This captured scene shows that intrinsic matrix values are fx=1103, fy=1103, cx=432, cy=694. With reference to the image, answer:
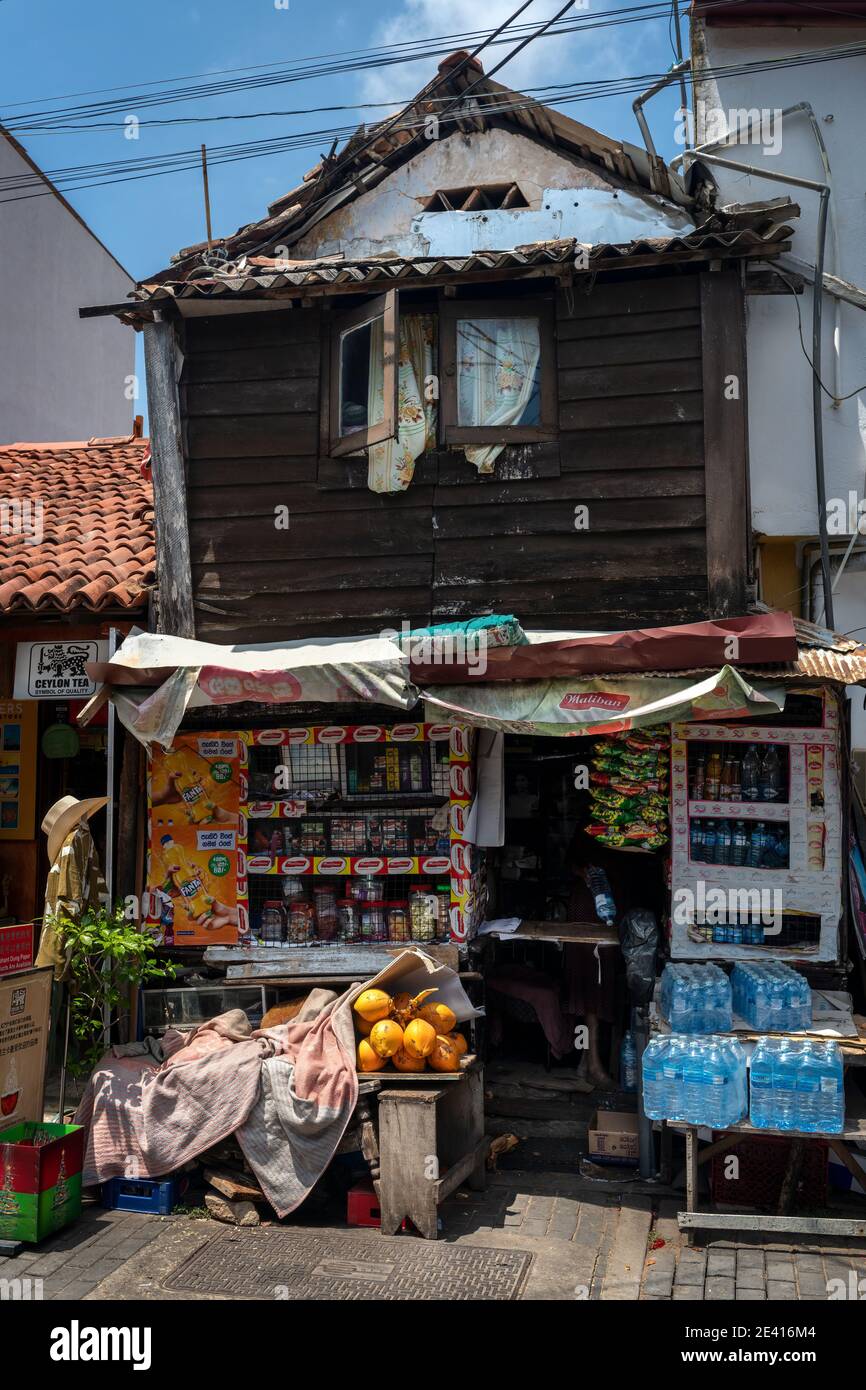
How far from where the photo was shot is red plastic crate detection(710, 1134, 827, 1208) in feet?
22.6

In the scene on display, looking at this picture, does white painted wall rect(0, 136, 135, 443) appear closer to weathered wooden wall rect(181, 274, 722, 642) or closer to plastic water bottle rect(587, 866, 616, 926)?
weathered wooden wall rect(181, 274, 722, 642)

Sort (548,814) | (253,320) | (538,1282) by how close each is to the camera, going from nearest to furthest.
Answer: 1. (538,1282)
2. (253,320)
3. (548,814)

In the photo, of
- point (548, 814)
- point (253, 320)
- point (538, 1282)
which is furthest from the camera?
point (548, 814)

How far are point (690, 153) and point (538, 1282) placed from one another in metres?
10.0

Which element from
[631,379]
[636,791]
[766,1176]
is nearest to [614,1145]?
[766,1176]

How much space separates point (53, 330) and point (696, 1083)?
16316mm

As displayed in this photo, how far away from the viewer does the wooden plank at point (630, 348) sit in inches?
344

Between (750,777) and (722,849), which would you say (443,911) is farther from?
(750,777)

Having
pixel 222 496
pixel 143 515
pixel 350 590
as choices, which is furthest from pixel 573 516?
pixel 143 515

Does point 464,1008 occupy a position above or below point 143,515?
below

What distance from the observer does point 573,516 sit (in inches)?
347

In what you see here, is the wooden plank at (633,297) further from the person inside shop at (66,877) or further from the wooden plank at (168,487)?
the person inside shop at (66,877)

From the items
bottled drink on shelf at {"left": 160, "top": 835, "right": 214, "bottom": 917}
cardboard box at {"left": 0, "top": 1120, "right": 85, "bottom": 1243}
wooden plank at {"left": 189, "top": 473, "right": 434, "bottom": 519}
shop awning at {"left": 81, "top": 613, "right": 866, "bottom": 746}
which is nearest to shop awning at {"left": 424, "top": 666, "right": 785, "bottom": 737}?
shop awning at {"left": 81, "top": 613, "right": 866, "bottom": 746}

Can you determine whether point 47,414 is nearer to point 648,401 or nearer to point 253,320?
point 253,320
